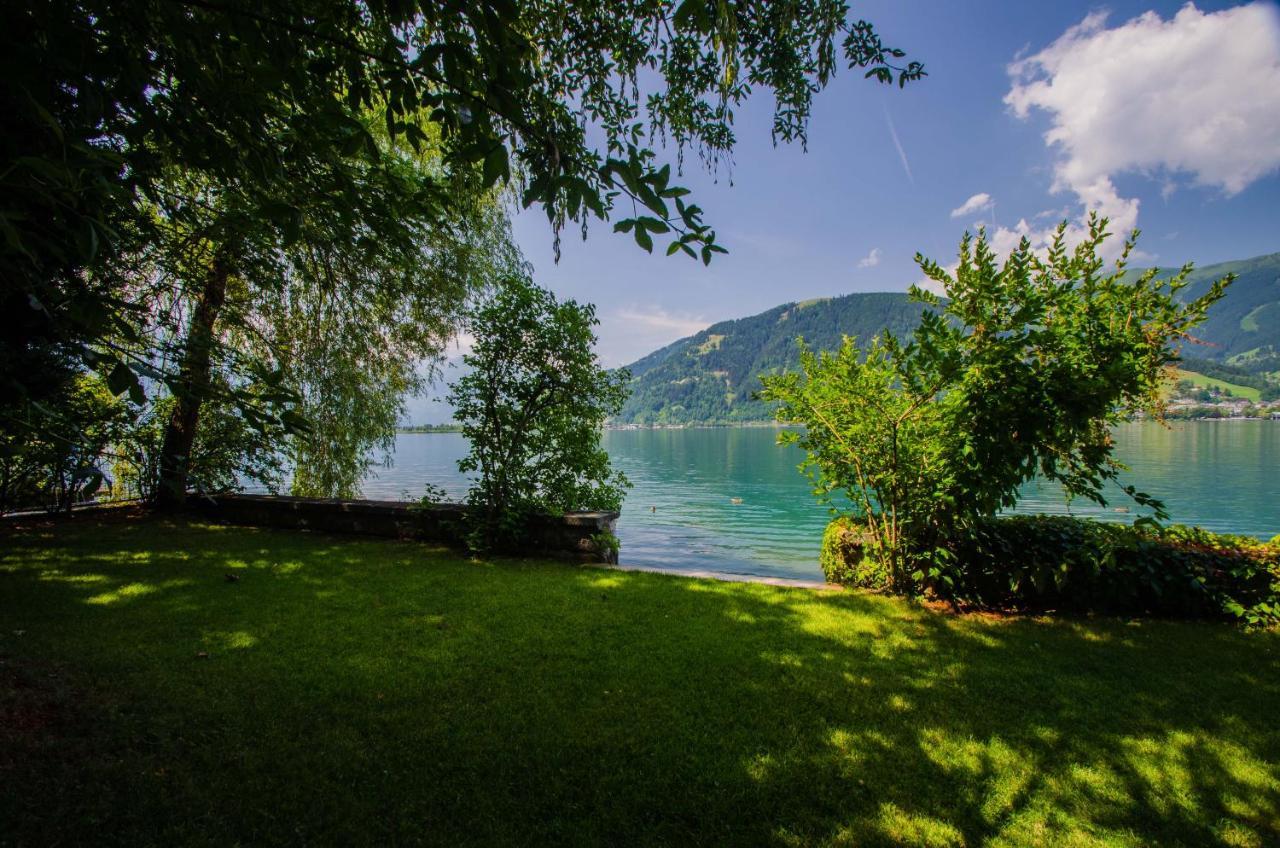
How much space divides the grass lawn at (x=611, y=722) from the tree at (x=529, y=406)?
7.23 feet

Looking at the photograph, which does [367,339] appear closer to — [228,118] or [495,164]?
[228,118]

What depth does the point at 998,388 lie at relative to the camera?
4.55 m

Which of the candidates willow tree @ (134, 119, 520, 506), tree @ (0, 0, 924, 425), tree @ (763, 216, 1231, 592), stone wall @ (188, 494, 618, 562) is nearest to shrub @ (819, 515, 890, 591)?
tree @ (763, 216, 1231, 592)

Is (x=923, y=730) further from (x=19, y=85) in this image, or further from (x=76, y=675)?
(x=76, y=675)

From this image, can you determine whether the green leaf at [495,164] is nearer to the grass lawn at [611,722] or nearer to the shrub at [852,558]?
the grass lawn at [611,722]

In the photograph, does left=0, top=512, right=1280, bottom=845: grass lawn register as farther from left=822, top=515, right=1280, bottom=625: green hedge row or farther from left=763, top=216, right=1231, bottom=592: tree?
left=763, top=216, right=1231, bottom=592: tree

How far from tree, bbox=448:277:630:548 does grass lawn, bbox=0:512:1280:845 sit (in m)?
2.20

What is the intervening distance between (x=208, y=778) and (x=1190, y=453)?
210 ft

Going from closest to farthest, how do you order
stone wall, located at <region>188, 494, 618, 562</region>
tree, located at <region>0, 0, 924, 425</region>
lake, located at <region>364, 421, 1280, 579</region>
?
tree, located at <region>0, 0, 924, 425</region> < stone wall, located at <region>188, 494, 618, 562</region> < lake, located at <region>364, 421, 1280, 579</region>

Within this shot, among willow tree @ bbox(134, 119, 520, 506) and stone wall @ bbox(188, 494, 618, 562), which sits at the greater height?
willow tree @ bbox(134, 119, 520, 506)

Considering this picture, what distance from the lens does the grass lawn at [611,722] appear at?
2383 millimetres

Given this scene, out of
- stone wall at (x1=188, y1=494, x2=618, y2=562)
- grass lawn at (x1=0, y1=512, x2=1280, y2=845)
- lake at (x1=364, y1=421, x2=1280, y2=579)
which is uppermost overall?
stone wall at (x1=188, y1=494, x2=618, y2=562)

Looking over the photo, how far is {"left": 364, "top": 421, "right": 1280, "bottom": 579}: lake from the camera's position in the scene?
15570 mm

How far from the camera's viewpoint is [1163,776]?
109 inches
